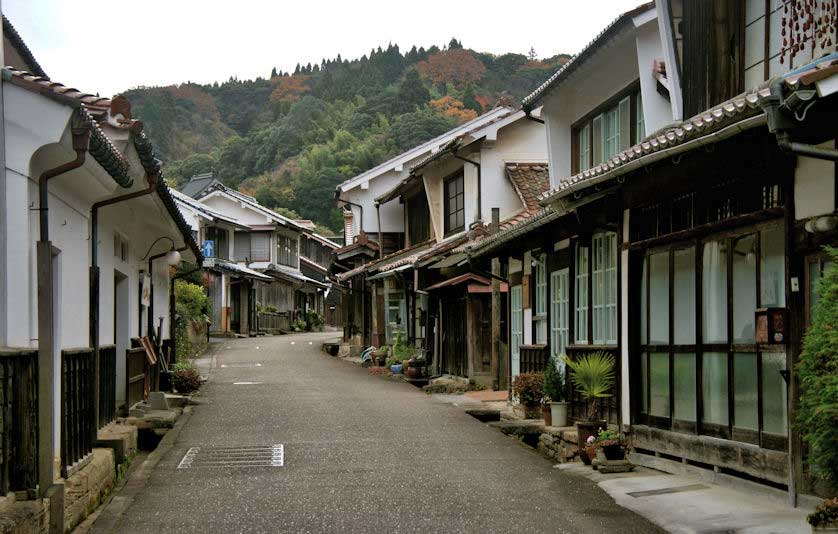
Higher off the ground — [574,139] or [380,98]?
[380,98]

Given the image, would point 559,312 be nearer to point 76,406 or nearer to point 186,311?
Result: point 76,406

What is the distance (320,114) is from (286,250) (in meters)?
33.8

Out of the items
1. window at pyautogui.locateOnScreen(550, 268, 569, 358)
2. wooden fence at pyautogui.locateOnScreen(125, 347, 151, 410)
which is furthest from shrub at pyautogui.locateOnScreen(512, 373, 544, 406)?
wooden fence at pyautogui.locateOnScreen(125, 347, 151, 410)

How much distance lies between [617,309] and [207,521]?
6.13 metres

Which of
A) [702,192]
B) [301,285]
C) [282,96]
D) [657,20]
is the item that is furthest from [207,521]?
[282,96]

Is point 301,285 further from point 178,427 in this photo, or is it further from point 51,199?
point 51,199

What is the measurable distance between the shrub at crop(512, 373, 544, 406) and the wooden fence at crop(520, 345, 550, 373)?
2.25 feet

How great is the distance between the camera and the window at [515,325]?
65.8ft

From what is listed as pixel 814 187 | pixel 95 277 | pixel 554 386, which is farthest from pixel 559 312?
pixel 814 187

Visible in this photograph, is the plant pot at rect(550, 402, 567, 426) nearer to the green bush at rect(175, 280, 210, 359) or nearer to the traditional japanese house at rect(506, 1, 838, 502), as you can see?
the traditional japanese house at rect(506, 1, 838, 502)

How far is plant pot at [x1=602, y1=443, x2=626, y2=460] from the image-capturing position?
11961mm

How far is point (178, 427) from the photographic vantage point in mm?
16328

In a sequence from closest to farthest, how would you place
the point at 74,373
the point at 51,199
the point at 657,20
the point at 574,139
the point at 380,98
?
the point at 51,199, the point at 74,373, the point at 657,20, the point at 574,139, the point at 380,98

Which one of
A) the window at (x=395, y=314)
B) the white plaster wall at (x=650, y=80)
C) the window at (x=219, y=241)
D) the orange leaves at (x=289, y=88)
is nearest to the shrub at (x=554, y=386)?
the white plaster wall at (x=650, y=80)
